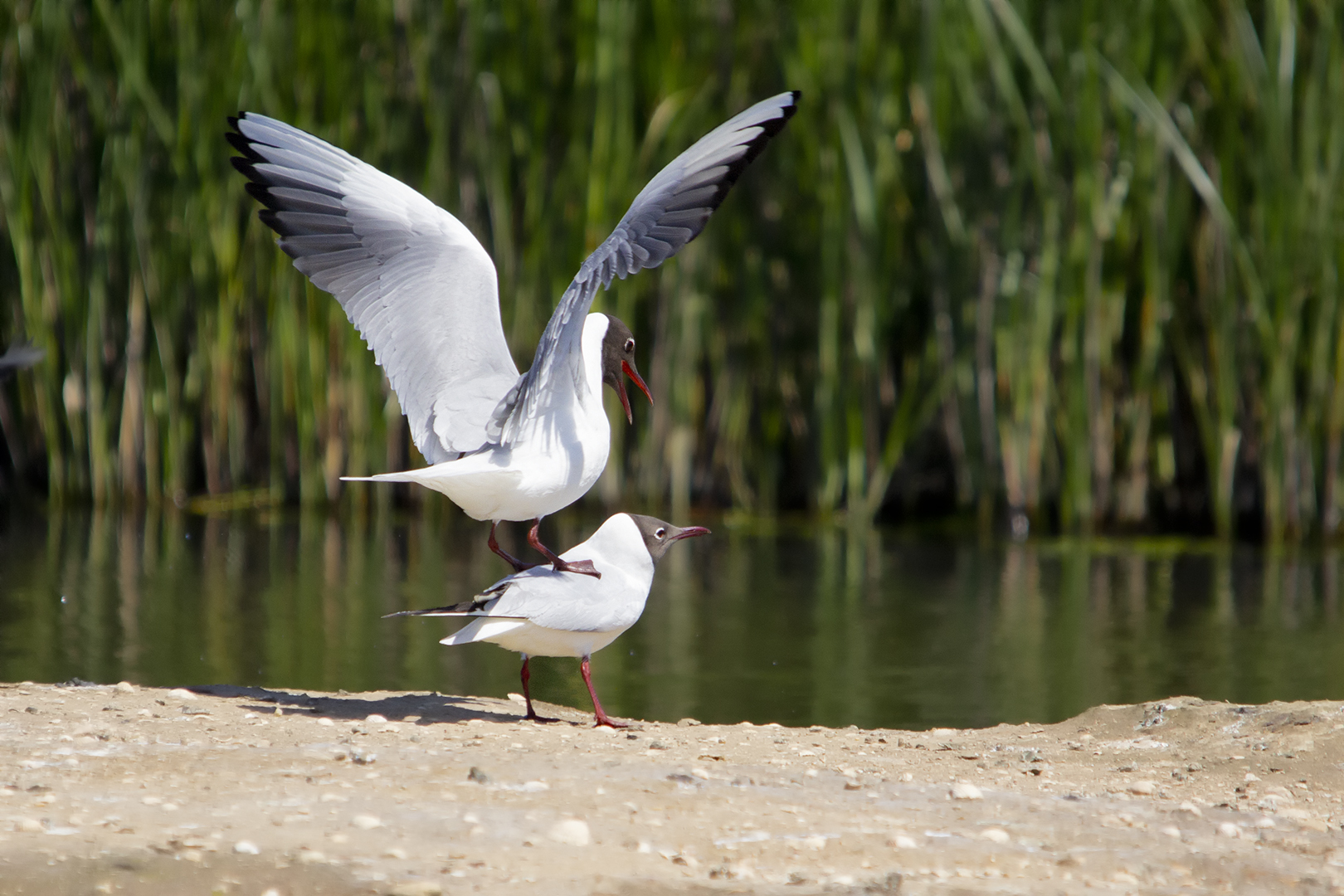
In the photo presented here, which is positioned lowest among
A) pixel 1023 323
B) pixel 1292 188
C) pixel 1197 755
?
pixel 1197 755

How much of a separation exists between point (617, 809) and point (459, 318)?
239 cm

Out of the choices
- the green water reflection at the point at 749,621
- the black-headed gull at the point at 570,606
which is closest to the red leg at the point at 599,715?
the black-headed gull at the point at 570,606

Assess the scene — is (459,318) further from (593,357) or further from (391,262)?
(593,357)

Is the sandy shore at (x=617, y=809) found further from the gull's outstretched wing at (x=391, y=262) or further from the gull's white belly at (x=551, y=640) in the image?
the gull's outstretched wing at (x=391, y=262)

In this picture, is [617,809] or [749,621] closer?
[617,809]

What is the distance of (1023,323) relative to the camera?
10180 mm

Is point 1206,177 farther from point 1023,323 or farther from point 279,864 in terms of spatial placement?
point 279,864

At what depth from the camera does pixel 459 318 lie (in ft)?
18.0

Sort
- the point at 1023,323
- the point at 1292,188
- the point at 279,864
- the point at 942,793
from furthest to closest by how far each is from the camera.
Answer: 1. the point at 1023,323
2. the point at 1292,188
3. the point at 942,793
4. the point at 279,864

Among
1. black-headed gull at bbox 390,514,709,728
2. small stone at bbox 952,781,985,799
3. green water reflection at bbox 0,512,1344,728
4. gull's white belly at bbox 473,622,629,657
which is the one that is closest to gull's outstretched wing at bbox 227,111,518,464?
black-headed gull at bbox 390,514,709,728

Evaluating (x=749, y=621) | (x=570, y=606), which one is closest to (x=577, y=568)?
(x=570, y=606)

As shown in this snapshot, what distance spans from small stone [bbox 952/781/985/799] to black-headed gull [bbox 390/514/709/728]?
1.32 metres

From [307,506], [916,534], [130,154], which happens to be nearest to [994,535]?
[916,534]

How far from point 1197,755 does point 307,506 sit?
24.8ft
